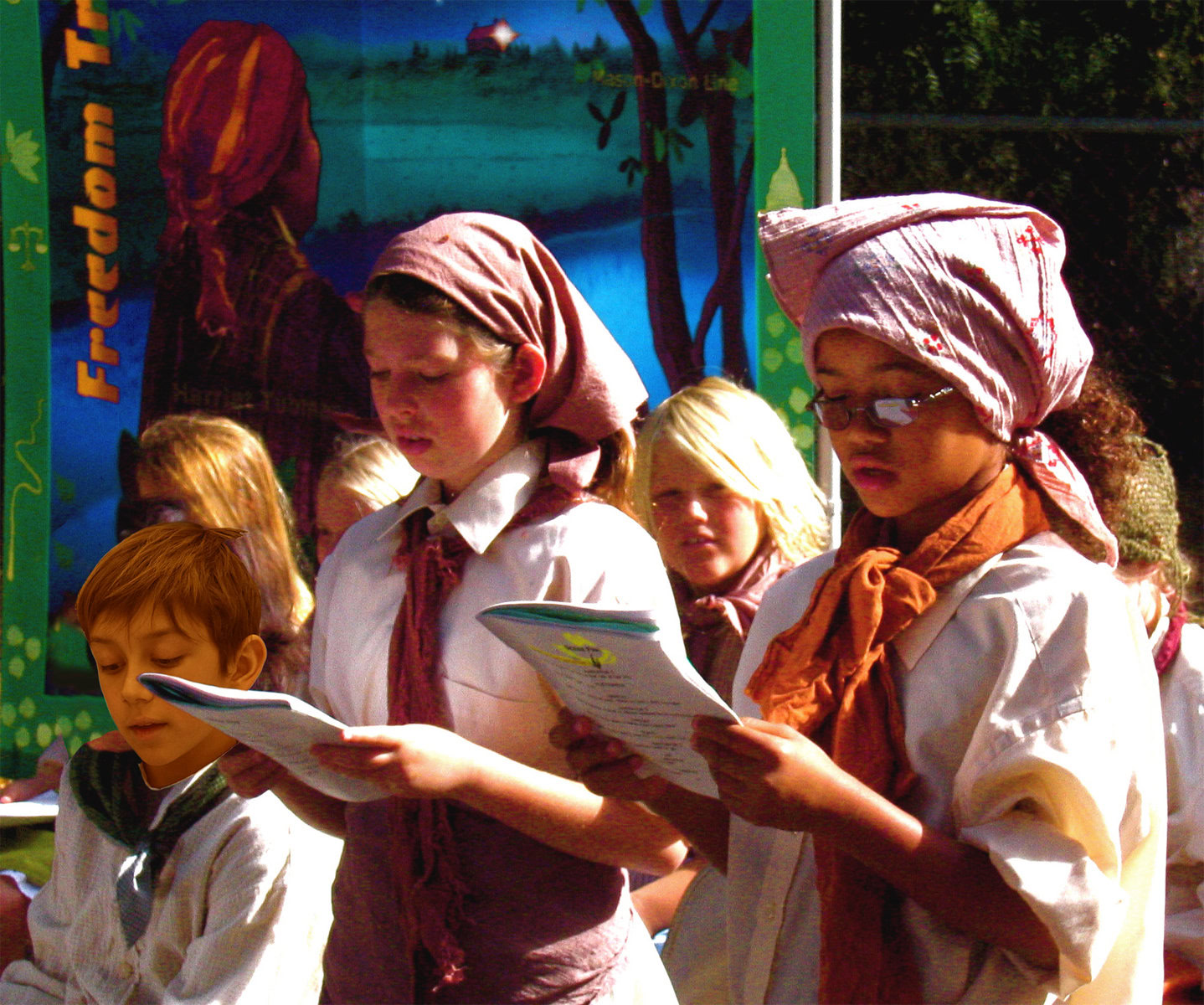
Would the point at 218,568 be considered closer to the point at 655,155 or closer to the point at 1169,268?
the point at 655,155

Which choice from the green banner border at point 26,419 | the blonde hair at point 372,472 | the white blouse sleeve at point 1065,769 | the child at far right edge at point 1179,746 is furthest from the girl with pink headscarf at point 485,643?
the green banner border at point 26,419

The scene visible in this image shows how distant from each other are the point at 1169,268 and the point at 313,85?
3614 mm

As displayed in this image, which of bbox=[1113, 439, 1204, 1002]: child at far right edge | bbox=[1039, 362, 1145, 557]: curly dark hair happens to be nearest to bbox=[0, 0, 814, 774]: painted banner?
bbox=[1113, 439, 1204, 1002]: child at far right edge

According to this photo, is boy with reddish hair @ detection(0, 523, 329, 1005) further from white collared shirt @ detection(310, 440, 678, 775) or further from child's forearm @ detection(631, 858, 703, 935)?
child's forearm @ detection(631, 858, 703, 935)

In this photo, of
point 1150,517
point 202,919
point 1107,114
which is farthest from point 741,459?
point 1107,114

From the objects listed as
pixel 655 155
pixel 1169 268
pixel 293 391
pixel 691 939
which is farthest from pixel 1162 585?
pixel 1169 268

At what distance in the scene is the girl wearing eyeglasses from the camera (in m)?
1.50

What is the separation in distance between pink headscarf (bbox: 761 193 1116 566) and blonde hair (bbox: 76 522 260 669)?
85cm

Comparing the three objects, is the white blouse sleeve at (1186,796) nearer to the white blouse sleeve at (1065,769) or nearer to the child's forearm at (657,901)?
the child's forearm at (657,901)

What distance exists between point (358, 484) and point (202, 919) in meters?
1.96

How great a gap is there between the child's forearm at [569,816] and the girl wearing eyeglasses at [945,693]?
0.10 m

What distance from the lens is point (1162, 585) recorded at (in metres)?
2.85

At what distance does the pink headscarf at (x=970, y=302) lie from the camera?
1621 mm

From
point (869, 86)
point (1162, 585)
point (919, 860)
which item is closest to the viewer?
point (919, 860)
